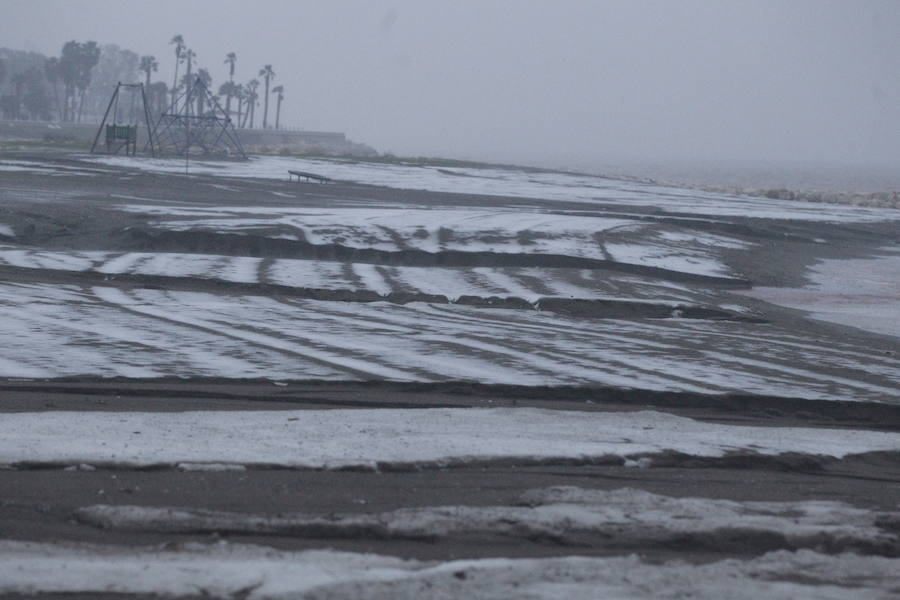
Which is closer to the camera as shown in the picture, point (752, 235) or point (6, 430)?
point (6, 430)

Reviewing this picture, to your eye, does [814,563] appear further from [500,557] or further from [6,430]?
[6,430]

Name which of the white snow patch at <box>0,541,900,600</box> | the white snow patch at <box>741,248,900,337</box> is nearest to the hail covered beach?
the white snow patch at <box>0,541,900,600</box>

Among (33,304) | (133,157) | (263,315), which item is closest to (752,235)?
(263,315)

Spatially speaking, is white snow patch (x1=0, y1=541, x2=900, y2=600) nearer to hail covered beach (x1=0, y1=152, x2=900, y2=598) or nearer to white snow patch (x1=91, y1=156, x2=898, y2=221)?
hail covered beach (x1=0, y1=152, x2=900, y2=598)

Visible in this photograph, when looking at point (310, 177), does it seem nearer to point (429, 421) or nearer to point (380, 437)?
point (429, 421)

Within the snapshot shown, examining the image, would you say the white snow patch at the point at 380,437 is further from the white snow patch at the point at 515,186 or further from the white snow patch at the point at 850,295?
the white snow patch at the point at 515,186

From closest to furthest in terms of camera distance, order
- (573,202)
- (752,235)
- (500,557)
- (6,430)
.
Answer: (500,557)
(6,430)
(752,235)
(573,202)

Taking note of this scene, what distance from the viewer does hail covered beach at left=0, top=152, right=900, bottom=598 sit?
15.7 ft

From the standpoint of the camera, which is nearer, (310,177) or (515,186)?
(310,177)

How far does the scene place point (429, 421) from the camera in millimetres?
7578

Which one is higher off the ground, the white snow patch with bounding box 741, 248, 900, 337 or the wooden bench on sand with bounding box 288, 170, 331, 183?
the wooden bench on sand with bounding box 288, 170, 331, 183

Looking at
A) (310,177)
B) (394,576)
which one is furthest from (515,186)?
(394,576)

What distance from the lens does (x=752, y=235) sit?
27078 millimetres

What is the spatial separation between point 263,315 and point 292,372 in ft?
10.6
